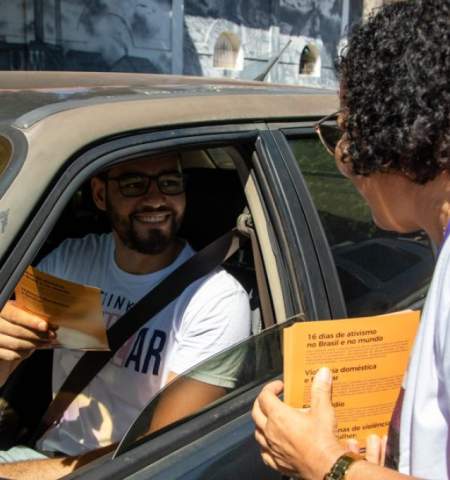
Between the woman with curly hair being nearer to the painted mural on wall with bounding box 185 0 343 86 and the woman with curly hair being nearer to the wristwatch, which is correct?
the wristwatch

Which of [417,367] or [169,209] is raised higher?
[417,367]

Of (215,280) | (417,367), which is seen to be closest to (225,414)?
(215,280)

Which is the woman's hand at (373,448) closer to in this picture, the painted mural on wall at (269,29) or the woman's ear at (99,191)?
the woman's ear at (99,191)

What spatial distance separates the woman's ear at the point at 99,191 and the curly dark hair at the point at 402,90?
37.3 inches

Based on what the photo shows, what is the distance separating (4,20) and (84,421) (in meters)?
9.10

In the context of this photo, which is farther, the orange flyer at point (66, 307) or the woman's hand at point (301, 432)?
the orange flyer at point (66, 307)

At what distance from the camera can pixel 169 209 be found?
1.97 metres

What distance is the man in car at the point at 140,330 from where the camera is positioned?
178 cm

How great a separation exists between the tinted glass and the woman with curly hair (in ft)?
2.06

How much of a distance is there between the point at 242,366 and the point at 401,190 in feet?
2.05

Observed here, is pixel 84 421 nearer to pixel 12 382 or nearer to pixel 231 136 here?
pixel 12 382

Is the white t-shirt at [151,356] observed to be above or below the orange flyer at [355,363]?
below

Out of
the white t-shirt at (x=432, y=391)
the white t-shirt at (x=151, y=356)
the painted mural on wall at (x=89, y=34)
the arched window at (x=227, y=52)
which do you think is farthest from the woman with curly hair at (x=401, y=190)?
the arched window at (x=227, y=52)

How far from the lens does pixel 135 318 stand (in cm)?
190
